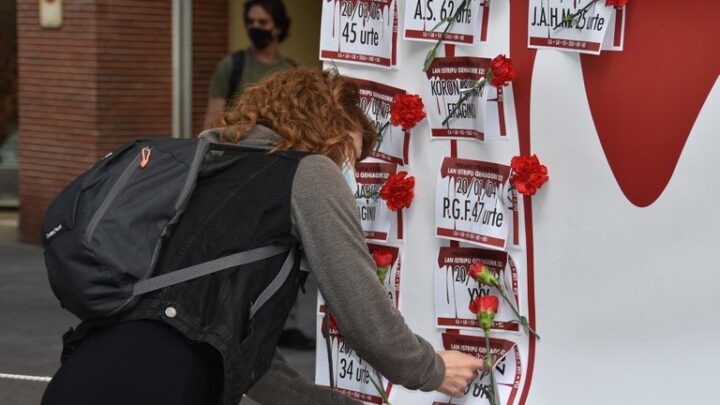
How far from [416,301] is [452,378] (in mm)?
544

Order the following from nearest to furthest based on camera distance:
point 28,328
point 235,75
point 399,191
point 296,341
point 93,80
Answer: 1. point 399,191
2. point 235,75
3. point 296,341
4. point 28,328
5. point 93,80

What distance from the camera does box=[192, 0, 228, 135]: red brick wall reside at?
36.0ft

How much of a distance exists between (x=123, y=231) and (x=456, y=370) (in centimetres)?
82

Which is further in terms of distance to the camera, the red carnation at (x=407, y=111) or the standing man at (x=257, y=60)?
the standing man at (x=257, y=60)

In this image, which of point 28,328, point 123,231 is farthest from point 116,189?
point 28,328

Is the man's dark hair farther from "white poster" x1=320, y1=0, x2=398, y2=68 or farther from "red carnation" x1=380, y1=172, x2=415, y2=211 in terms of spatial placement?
"red carnation" x1=380, y1=172, x2=415, y2=211

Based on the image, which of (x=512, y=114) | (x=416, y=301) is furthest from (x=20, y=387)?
(x=512, y=114)

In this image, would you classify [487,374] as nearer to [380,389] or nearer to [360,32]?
[380,389]

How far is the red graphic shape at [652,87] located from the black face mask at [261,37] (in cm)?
437

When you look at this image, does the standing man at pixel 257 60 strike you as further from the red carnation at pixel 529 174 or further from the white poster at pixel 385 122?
the red carnation at pixel 529 174

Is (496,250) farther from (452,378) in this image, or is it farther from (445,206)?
(452,378)

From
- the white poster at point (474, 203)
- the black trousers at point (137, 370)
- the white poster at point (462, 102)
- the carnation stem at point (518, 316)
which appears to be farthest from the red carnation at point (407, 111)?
the black trousers at point (137, 370)

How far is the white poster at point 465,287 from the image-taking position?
10.7ft

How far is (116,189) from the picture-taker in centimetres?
264
